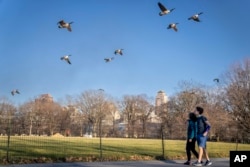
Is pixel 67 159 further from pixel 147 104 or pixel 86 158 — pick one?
pixel 147 104

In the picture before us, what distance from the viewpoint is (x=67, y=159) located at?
39.4 ft

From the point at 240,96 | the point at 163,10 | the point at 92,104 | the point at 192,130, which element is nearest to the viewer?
the point at 192,130

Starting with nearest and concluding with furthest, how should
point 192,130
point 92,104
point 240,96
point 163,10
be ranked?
point 192,130 < point 163,10 < point 240,96 < point 92,104

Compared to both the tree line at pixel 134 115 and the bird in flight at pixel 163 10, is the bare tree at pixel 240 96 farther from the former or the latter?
the bird in flight at pixel 163 10

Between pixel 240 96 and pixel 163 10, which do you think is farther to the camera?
pixel 240 96

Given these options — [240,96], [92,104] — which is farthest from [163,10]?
[92,104]

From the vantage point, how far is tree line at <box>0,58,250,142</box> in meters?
20.0

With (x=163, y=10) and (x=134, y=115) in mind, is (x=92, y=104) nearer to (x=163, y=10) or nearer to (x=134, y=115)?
(x=134, y=115)

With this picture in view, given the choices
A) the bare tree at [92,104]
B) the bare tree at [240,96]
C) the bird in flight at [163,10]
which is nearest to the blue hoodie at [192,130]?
the bird in flight at [163,10]

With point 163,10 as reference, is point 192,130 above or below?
below

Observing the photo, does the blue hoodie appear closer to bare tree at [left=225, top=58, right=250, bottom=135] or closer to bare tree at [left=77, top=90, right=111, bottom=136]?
bare tree at [left=225, top=58, right=250, bottom=135]

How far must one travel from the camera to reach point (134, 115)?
8106 centimetres

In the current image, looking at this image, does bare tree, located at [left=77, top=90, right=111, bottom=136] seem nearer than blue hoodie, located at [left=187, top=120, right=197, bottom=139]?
No

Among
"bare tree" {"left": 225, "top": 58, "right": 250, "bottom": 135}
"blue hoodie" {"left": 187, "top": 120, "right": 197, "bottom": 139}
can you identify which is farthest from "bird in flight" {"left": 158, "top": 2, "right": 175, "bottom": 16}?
"bare tree" {"left": 225, "top": 58, "right": 250, "bottom": 135}
